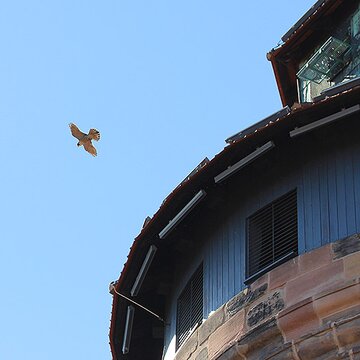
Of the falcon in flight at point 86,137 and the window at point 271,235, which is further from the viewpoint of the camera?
the falcon in flight at point 86,137

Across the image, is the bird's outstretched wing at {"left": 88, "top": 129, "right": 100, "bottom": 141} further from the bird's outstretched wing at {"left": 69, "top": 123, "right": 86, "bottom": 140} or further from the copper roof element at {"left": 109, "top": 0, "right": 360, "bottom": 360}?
the copper roof element at {"left": 109, "top": 0, "right": 360, "bottom": 360}

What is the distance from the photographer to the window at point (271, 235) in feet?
44.2

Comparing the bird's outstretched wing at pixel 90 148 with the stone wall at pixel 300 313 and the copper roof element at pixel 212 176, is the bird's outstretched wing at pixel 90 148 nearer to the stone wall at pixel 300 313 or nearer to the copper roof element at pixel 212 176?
the copper roof element at pixel 212 176

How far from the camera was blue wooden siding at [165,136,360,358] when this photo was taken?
13.1 m

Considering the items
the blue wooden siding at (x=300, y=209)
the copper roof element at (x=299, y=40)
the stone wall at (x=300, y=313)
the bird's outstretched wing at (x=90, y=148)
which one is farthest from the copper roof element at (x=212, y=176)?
the copper roof element at (x=299, y=40)

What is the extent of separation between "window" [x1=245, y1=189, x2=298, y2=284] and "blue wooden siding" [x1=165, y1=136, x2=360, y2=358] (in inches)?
2.8

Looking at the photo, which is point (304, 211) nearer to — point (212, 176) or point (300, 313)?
point (212, 176)

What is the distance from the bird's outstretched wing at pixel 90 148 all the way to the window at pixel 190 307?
8.63ft

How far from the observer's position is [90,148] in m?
16.9

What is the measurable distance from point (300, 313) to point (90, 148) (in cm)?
515

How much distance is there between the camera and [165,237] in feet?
47.8

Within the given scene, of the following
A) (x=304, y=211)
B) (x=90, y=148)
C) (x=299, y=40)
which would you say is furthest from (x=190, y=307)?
(x=299, y=40)

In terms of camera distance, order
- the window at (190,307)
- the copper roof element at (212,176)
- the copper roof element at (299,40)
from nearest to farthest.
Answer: the copper roof element at (212,176), the window at (190,307), the copper roof element at (299,40)

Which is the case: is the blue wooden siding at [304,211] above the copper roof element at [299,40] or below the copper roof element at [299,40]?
below
